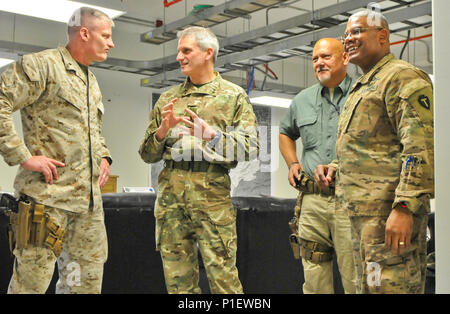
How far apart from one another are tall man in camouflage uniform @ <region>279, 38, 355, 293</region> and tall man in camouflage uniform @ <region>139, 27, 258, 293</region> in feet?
0.98

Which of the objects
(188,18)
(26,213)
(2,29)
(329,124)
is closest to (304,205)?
(329,124)

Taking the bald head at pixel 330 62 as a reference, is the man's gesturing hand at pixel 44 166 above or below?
below

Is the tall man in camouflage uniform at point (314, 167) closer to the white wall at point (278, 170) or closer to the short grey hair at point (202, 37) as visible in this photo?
the short grey hair at point (202, 37)

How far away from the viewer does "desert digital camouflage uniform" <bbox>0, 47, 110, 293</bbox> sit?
2.00 metres

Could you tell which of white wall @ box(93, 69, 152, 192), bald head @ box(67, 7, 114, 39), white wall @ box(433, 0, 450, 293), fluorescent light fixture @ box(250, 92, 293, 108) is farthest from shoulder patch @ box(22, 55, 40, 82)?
white wall @ box(93, 69, 152, 192)

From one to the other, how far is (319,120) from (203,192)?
2.04 ft

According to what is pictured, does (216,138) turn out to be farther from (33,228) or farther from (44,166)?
(33,228)

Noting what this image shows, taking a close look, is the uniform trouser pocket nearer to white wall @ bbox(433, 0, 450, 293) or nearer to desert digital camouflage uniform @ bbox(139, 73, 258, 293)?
white wall @ bbox(433, 0, 450, 293)

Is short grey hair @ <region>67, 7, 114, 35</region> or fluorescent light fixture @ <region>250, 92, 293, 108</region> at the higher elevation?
fluorescent light fixture @ <region>250, 92, 293, 108</region>

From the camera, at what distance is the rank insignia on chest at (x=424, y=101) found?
1729mm

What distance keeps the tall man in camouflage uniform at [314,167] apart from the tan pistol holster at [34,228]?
1014 mm

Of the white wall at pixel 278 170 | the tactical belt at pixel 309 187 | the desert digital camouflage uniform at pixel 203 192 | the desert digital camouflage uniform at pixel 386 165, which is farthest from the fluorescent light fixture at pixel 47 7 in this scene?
the white wall at pixel 278 170
